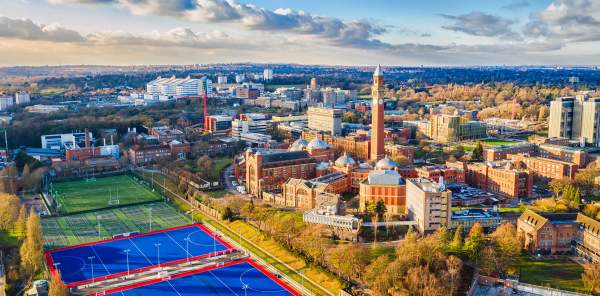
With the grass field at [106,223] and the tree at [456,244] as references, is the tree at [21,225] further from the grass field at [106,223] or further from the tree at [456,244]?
the tree at [456,244]

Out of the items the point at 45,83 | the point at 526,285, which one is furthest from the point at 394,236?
the point at 45,83

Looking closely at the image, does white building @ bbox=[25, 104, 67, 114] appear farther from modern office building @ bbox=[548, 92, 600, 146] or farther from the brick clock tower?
modern office building @ bbox=[548, 92, 600, 146]

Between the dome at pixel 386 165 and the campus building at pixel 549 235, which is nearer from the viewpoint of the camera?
the campus building at pixel 549 235

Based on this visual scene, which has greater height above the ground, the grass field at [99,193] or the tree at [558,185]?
the tree at [558,185]

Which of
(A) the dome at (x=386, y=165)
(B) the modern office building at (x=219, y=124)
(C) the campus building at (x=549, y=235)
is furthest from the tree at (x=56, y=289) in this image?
(B) the modern office building at (x=219, y=124)

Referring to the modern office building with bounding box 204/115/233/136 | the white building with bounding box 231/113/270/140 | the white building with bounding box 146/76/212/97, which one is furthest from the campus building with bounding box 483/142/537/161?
the white building with bounding box 146/76/212/97

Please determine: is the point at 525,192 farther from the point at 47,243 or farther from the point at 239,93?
the point at 239,93

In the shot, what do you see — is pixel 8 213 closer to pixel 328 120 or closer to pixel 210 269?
pixel 210 269
